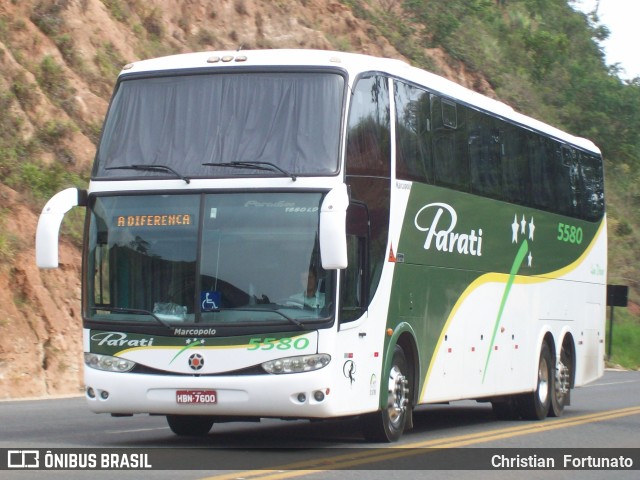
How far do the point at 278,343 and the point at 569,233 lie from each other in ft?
31.9

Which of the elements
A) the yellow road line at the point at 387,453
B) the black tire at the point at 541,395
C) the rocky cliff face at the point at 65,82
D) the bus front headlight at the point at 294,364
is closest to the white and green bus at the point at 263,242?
the bus front headlight at the point at 294,364

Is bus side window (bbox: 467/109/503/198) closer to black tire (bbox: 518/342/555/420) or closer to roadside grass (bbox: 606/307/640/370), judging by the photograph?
black tire (bbox: 518/342/555/420)

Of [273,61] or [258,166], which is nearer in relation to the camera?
[258,166]

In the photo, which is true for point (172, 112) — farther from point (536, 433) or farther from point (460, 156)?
point (536, 433)

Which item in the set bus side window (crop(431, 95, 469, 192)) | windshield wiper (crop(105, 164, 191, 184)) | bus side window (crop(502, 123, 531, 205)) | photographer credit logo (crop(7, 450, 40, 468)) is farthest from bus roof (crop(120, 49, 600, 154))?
photographer credit logo (crop(7, 450, 40, 468))

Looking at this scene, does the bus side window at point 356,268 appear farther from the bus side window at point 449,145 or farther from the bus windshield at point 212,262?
the bus side window at point 449,145

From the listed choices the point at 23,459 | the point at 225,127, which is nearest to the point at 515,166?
the point at 225,127

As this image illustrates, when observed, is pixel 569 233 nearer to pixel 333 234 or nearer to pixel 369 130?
pixel 369 130

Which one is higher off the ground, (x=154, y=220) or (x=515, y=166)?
(x=515, y=166)

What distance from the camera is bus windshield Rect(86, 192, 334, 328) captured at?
484 inches

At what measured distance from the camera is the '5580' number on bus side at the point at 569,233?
798 inches

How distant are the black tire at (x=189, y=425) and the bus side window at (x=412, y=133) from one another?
3.64 meters

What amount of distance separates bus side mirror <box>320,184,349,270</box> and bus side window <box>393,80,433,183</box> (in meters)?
2.42

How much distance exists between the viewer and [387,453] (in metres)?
12.5
